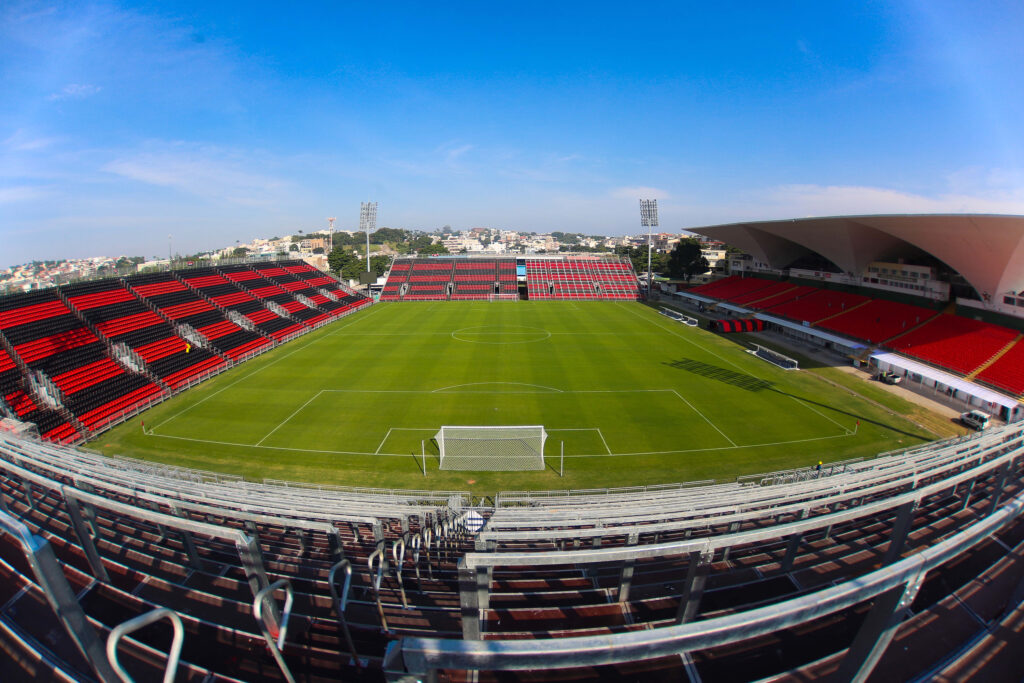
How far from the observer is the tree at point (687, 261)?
71500 mm

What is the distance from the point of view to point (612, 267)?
223 feet

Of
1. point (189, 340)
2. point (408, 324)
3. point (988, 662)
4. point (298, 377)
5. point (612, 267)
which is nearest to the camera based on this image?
point (988, 662)

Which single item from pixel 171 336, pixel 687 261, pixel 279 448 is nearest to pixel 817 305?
pixel 687 261

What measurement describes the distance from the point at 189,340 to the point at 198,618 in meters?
30.1

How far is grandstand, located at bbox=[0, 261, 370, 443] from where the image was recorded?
65.1 feet

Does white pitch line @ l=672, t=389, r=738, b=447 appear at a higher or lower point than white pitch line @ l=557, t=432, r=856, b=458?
higher

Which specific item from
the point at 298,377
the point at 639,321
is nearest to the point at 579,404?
the point at 298,377

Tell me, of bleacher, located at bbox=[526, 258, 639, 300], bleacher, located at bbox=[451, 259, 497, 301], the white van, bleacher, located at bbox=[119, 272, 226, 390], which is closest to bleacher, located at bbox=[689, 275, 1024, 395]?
the white van

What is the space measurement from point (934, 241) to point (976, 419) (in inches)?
536

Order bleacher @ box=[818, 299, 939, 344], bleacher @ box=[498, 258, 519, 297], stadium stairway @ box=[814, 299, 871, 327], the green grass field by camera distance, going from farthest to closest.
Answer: bleacher @ box=[498, 258, 519, 297], stadium stairway @ box=[814, 299, 871, 327], bleacher @ box=[818, 299, 939, 344], the green grass field

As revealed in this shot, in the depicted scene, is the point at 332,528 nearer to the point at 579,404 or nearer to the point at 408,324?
the point at 579,404

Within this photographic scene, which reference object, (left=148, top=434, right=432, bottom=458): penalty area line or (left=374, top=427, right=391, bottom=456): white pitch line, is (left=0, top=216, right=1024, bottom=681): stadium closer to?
(left=148, top=434, right=432, bottom=458): penalty area line

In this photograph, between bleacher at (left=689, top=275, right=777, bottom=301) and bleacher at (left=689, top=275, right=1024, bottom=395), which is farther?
bleacher at (left=689, top=275, right=777, bottom=301)

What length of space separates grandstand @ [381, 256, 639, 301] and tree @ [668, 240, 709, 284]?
1095cm
